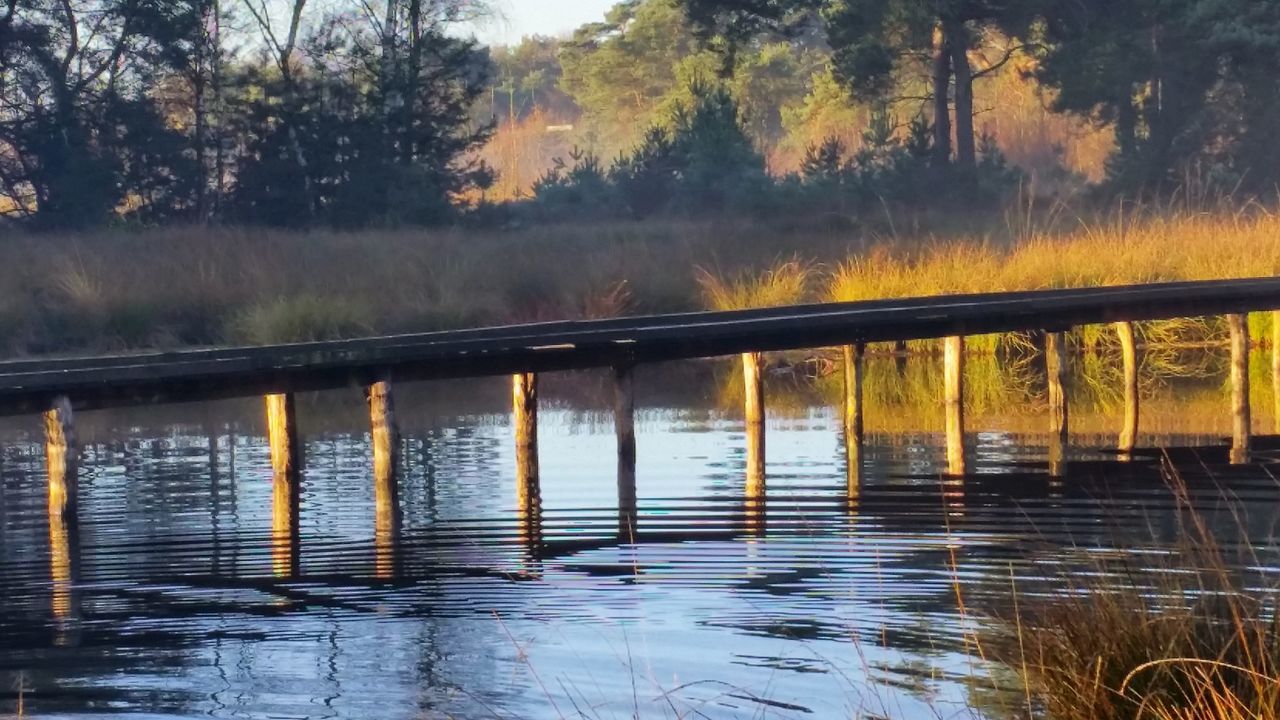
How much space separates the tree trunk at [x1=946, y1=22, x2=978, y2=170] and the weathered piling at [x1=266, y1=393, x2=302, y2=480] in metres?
27.3

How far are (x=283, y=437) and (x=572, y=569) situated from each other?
3.86 metres

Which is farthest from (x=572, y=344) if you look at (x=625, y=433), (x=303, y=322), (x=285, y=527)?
(x=303, y=322)

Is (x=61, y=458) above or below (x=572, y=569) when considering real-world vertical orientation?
above

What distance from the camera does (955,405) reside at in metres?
14.3

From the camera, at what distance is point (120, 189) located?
32938mm

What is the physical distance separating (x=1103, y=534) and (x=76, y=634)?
519 centimetres

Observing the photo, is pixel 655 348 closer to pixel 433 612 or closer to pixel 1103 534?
pixel 1103 534

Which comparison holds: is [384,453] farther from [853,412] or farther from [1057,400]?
[1057,400]

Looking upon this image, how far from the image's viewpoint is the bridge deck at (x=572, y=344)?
1087 cm

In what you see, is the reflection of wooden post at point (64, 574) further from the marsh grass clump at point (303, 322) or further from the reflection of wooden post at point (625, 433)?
the marsh grass clump at point (303, 322)

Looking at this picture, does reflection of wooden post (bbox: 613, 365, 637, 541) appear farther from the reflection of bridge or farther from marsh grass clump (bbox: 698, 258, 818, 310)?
marsh grass clump (bbox: 698, 258, 818, 310)

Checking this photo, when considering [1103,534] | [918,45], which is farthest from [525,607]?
[918,45]

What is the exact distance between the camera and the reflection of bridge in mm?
10898

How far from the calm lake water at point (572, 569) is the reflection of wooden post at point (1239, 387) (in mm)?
198
